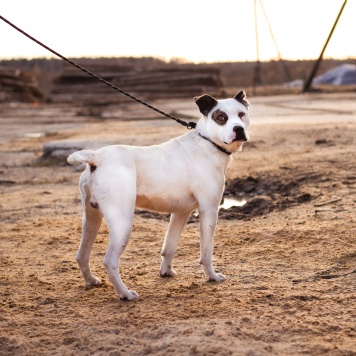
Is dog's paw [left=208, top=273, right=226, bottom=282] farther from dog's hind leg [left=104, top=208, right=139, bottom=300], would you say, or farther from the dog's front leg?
dog's hind leg [left=104, top=208, right=139, bottom=300]

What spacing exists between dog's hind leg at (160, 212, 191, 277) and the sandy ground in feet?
0.28

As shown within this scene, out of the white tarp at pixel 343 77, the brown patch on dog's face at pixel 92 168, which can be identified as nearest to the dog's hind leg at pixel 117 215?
the brown patch on dog's face at pixel 92 168

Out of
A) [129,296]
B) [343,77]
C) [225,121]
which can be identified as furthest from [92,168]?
[343,77]

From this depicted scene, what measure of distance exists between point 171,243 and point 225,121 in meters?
0.95

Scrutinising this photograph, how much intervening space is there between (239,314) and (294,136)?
790 cm

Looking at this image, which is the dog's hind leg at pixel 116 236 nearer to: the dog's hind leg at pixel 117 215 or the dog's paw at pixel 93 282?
the dog's hind leg at pixel 117 215

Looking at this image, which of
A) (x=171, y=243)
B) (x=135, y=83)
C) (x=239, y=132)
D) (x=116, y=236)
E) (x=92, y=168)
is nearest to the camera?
(x=116, y=236)

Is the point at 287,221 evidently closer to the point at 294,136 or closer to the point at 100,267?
the point at 100,267

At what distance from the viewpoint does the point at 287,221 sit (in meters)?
6.39

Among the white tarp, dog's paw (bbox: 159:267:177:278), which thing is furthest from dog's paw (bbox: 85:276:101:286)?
the white tarp

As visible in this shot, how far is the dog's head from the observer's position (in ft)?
15.1

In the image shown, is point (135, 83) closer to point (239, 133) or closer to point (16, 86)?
point (16, 86)

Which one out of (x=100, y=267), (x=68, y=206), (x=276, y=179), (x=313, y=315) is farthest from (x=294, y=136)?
(x=313, y=315)

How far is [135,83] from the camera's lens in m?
34.3
